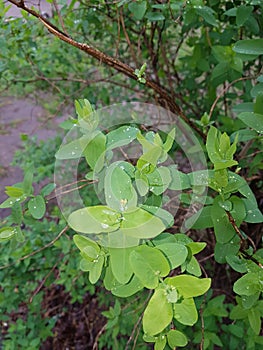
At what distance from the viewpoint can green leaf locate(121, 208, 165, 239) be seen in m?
0.51

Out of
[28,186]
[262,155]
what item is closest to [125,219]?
[28,186]

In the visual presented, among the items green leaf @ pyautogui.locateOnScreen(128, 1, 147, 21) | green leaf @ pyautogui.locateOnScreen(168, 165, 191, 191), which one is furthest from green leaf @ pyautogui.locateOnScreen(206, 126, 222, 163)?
green leaf @ pyautogui.locateOnScreen(128, 1, 147, 21)

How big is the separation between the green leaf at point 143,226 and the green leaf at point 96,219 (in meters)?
0.01

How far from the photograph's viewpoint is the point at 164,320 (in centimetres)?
50

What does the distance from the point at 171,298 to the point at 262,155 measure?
25.3 inches

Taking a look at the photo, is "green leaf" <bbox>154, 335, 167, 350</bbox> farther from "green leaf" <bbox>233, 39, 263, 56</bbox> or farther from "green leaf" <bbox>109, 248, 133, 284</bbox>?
"green leaf" <bbox>233, 39, 263, 56</bbox>

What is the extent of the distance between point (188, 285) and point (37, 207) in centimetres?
34

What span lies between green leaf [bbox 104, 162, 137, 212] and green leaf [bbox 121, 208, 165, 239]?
0.02 metres

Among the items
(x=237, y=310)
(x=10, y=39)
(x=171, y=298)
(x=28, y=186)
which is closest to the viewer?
(x=171, y=298)

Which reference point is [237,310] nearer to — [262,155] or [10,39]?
[262,155]

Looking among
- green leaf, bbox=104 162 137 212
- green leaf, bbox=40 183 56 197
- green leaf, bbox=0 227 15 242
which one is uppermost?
green leaf, bbox=104 162 137 212

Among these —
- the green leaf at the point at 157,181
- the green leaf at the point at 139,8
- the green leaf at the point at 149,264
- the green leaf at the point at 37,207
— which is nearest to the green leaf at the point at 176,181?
the green leaf at the point at 157,181

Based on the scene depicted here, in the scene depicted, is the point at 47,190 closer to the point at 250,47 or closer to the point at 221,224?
the point at 221,224

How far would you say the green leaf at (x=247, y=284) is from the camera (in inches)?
25.4
